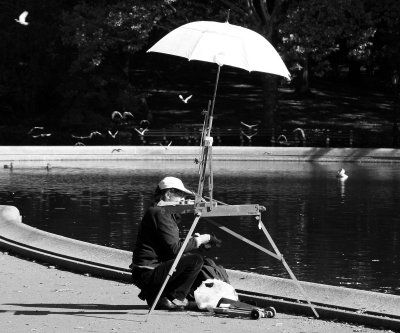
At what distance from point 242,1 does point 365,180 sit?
61.3 ft

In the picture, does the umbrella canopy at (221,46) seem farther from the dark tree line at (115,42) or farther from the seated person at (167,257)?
the dark tree line at (115,42)

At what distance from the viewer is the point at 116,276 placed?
11.7m

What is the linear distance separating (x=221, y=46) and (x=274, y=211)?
12.9 m

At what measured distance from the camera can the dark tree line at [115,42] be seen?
4556 cm

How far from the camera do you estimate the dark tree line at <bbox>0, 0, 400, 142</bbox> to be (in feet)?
149

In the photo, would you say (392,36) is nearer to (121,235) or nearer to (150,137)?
(150,137)

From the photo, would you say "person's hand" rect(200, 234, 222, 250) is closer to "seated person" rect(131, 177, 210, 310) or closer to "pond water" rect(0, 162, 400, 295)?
"seated person" rect(131, 177, 210, 310)

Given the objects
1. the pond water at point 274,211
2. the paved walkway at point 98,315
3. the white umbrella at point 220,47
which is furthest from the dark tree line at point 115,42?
the paved walkway at point 98,315

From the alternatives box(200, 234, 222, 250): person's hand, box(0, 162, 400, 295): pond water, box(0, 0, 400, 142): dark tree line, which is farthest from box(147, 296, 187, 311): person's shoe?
box(0, 0, 400, 142): dark tree line

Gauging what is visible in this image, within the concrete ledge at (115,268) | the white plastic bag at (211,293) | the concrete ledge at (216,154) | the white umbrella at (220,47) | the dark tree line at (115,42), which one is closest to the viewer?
the white plastic bag at (211,293)

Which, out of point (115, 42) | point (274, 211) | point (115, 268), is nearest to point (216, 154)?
point (115, 42)

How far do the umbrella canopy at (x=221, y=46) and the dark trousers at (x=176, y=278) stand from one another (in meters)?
1.96

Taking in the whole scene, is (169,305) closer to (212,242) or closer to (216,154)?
(212,242)

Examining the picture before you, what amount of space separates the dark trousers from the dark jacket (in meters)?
0.11
